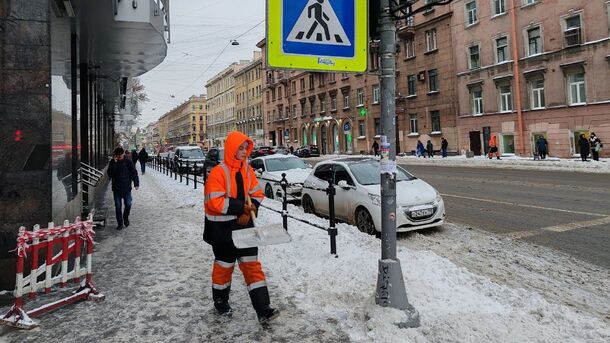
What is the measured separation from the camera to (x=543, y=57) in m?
27.7

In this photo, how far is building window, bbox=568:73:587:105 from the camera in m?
25.9

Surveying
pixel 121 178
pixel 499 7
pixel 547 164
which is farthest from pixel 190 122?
pixel 121 178

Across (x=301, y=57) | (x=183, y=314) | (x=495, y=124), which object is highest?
(x=495, y=124)

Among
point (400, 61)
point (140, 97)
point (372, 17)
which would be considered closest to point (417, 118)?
point (400, 61)

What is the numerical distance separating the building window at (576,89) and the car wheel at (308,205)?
22515 millimetres

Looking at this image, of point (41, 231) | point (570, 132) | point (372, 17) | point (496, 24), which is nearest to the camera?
point (372, 17)

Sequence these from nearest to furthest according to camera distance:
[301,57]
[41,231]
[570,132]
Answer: [301,57] < [41,231] < [570,132]

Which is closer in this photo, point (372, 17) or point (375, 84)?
point (372, 17)

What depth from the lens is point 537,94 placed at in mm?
28578

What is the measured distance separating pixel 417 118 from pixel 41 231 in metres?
36.4

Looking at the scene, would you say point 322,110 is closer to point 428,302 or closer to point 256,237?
point 428,302

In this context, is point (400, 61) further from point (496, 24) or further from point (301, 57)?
point (301, 57)

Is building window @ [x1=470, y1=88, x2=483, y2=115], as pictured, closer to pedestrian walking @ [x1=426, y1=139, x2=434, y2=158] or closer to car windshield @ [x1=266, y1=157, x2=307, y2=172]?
pedestrian walking @ [x1=426, y1=139, x2=434, y2=158]

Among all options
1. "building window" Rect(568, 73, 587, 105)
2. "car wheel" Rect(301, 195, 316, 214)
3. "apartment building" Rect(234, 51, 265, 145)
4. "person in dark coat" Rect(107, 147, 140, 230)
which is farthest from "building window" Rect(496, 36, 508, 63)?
"apartment building" Rect(234, 51, 265, 145)
